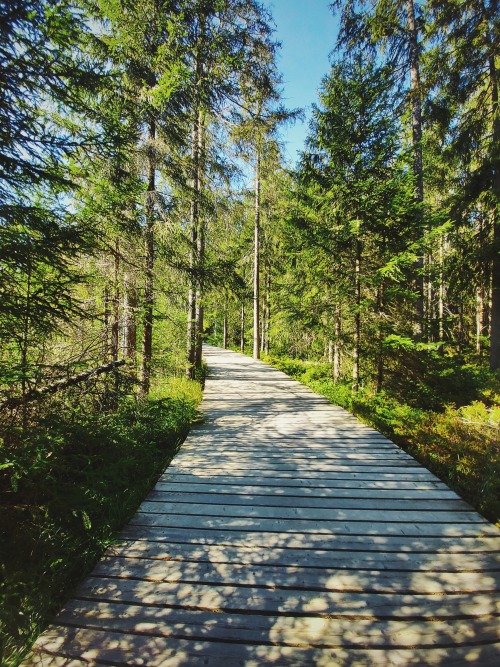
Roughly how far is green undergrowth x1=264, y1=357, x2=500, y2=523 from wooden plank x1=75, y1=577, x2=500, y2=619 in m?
1.54

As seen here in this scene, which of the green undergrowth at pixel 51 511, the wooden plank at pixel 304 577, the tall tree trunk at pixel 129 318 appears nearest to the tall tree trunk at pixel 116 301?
the tall tree trunk at pixel 129 318

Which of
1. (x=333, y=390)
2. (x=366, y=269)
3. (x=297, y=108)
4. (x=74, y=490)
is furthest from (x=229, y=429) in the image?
(x=297, y=108)

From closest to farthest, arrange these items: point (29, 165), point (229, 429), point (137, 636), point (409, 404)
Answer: point (137, 636)
point (29, 165)
point (229, 429)
point (409, 404)

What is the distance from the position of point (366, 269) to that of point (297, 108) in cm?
770

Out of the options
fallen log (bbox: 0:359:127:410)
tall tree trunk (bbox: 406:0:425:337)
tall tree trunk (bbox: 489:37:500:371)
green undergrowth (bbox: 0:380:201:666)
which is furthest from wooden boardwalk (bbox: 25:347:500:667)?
tall tree trunk (bbox: 489:37:500:371)

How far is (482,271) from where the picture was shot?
11.1 meters

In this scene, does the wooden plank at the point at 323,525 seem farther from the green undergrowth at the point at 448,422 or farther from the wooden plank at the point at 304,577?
the green undergrowth at the point at 448,422

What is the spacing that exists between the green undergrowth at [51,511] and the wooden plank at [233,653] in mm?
279

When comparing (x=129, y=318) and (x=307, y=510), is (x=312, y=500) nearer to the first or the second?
(x=307, y=510)

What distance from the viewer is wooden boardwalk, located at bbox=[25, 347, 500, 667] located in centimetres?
190

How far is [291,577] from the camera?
2.41 metres

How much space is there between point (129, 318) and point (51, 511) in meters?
4.66

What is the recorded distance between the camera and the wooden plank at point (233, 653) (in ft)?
5.99

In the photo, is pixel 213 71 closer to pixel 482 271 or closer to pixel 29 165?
pixel 29 165
